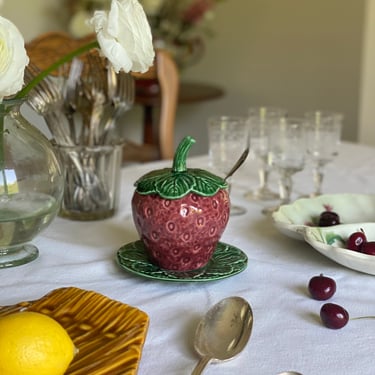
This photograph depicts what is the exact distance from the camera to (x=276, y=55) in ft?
8.88

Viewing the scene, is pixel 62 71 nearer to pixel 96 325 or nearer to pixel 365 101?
pixel 96 325

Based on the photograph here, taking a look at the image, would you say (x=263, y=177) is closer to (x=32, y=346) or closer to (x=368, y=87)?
(x=32, y=346)

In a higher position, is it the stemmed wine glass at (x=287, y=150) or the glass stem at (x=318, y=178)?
the stemmed wine glass at (x=287, y=150)

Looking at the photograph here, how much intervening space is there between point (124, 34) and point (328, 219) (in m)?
0.37

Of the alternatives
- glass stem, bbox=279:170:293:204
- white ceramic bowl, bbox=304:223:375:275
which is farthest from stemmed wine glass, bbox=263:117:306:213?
white ceramic bowl, bbox=304:223:375:275

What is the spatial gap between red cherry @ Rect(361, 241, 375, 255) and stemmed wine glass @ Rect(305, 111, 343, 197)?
1.17ft

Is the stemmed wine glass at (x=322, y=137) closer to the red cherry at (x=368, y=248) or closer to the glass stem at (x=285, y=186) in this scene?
the glass stem at (x=285, y=186)

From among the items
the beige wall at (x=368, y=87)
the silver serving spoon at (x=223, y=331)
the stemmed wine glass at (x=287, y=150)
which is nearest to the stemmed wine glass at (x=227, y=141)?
the stemmed wine glass at (x=287, y=150)

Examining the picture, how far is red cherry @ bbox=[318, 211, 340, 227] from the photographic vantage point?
0.89 m

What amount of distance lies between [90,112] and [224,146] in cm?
21

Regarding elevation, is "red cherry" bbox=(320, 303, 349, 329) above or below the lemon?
below

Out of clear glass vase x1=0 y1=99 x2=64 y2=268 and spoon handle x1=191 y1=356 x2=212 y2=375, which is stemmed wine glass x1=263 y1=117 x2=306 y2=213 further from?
spoon handle x1=191 y1=356 x2=212 y2=375

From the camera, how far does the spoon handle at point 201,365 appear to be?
548mm

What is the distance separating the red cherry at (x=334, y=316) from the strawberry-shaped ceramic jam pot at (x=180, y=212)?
16 cm
